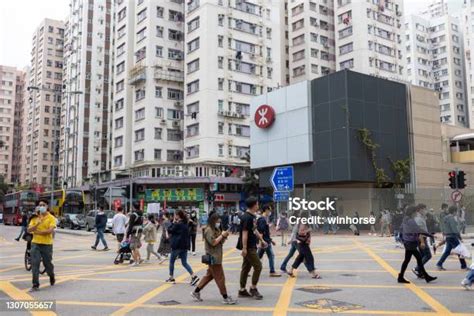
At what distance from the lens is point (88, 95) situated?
7831 cm

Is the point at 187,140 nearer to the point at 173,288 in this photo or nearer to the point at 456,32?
the point at 173,288

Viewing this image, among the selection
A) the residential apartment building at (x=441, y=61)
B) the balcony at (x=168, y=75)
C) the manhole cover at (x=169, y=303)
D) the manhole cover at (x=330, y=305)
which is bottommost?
the manhole cover at (x=330, y=305)

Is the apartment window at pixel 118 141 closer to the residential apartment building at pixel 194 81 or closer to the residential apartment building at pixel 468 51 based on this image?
the residential apartment building at pixel 194 81

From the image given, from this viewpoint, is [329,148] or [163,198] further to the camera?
[163,198]

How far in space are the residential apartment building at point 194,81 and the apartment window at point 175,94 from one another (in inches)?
4.5

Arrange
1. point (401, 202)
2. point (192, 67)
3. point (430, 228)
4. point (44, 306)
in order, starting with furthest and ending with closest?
point (192, 67), point (401, 202), point (430, 228), point (44, 306)

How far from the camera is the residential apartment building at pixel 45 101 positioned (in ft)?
327

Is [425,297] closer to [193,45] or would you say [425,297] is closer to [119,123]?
[193,45]

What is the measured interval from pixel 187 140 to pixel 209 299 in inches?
1750

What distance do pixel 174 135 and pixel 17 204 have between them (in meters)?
17.6

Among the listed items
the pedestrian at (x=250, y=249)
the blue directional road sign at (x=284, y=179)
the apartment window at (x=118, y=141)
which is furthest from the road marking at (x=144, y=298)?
the apartment window at (x=118, y=141)

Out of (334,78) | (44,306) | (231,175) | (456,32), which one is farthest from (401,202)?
(456,32)

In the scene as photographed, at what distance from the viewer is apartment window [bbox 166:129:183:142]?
55.0 meters

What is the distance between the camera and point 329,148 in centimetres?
3391
